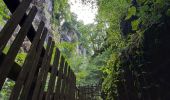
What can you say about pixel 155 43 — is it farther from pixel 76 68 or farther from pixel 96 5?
pixel 76 68

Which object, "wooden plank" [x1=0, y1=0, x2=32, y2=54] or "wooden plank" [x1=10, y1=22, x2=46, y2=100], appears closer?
"wooden plank" [x1=0, y1=0, x2=32, y2=54]

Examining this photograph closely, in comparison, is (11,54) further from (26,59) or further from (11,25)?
(26,59)

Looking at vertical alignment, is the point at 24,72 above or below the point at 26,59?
below

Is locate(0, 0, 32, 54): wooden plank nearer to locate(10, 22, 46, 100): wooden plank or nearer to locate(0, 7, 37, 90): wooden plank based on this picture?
locate(0, 7, 37, 90): wooden plank

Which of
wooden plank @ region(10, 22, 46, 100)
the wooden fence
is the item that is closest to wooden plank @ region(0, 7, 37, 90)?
the wooden fence

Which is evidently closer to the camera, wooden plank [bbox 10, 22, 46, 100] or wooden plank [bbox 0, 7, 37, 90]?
wooden plank [bbox 0, 7, 37, 90]

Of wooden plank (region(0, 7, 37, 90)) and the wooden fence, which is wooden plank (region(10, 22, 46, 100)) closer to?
the wooden fence

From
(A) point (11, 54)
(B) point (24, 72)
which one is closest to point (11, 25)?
(A) point (11, 54)

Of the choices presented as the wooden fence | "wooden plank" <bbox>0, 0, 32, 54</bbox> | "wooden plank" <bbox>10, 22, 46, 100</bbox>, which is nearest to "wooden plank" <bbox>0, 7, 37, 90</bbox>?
the wooden fence

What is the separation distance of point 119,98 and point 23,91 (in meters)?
4.66

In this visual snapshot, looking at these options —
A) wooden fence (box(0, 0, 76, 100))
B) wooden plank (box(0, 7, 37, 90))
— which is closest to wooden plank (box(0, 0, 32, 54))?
wooden fence (box(0, 0, 76, 100))

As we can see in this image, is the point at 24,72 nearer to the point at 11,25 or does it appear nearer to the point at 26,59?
the point at 26,59

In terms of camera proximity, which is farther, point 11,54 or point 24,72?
point 24,72

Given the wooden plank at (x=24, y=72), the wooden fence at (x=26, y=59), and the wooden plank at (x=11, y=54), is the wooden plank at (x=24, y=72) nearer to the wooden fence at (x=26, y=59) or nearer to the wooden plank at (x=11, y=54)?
the wooden fence at (x=26, y=59)
